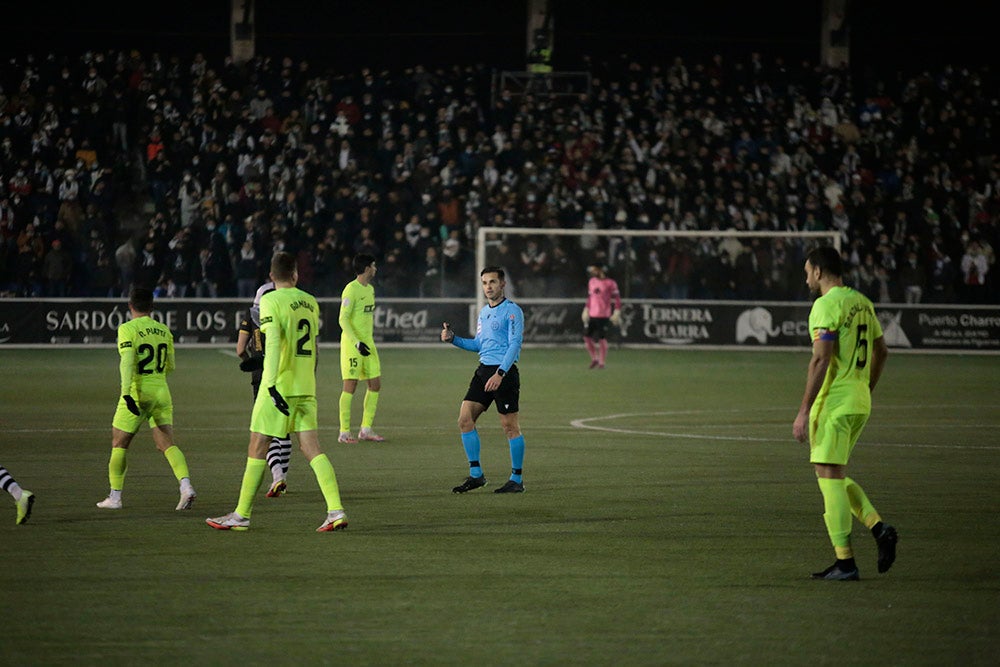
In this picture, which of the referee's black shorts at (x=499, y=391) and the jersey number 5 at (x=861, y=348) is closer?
the jersey number 5 at (x=861, y=348)

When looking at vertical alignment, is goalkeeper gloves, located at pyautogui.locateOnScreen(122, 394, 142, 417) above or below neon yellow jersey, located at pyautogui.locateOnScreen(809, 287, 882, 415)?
below

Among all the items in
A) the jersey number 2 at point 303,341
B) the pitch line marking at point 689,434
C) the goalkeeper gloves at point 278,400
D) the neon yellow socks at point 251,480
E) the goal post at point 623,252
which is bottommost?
the pitch line marking at point 689,434

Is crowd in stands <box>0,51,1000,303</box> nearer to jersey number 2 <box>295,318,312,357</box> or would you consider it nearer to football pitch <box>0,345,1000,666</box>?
football pitch <box>0,345,1000,666</box>

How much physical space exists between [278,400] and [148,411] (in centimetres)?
196

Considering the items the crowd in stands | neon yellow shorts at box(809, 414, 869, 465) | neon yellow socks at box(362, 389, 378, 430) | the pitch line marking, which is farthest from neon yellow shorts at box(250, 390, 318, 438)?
the crowd in stands

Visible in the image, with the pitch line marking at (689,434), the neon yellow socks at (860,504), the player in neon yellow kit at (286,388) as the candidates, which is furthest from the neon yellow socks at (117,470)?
the pitch line marking at (689,434)

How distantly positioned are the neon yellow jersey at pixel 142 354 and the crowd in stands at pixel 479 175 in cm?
2124

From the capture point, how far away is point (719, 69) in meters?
39.8

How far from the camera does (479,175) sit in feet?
117

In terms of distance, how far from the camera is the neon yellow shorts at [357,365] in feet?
54.2

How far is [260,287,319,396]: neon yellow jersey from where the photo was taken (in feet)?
32.1

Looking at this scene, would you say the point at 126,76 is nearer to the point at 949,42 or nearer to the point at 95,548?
the point at 949,42

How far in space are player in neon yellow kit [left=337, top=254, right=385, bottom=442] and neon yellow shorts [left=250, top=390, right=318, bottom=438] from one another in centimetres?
631

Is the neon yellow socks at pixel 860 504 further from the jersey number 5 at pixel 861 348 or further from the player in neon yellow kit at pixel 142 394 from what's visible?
the player in neon yellow kit at pixel 142 394
